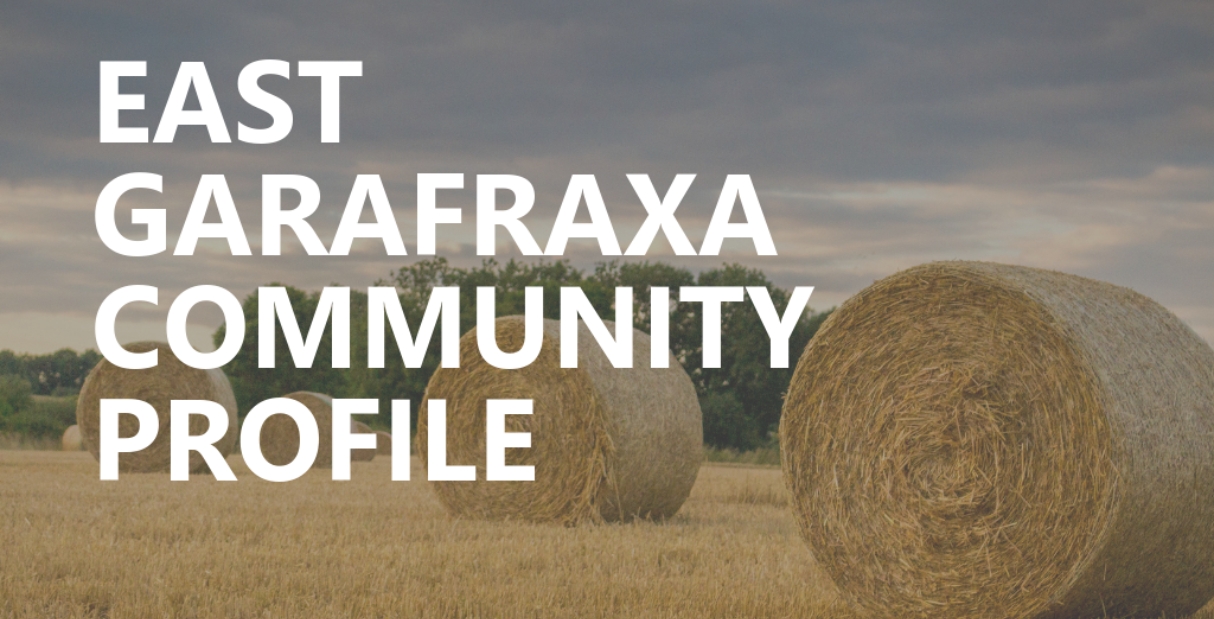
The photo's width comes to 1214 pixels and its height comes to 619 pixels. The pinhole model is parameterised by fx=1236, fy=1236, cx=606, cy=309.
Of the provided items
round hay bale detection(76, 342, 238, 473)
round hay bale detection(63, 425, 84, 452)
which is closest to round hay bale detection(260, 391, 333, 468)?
round hay bale detection(76, 342, 238, 473)

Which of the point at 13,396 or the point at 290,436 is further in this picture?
the point at 13,396

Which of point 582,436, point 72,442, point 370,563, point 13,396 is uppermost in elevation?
point 582,436

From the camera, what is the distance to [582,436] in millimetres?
10812

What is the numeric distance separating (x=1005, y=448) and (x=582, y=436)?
5112 millimetres

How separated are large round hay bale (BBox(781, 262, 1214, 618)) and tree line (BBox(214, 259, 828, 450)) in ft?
108

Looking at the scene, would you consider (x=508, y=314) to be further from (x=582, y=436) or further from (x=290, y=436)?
(x=582, y=436)

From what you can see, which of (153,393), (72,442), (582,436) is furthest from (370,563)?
(72,442)

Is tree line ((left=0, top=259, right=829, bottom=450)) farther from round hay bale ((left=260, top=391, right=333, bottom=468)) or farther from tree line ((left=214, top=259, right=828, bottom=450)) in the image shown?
round hay bale ((left=260, top=391, right=333, bottom=468))

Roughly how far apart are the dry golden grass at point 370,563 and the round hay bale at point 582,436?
361 millimetres

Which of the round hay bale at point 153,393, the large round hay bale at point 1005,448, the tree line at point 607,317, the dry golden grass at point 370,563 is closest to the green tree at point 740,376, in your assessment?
the tree line at point 607,317

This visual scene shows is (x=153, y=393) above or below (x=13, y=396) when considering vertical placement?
above

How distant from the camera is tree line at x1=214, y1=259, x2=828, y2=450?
41.5m

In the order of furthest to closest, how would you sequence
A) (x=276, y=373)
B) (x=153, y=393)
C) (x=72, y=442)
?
(x=276, y=373), (x=72, y=442), (x=153, y=393)

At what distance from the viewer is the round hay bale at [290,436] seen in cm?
2092
